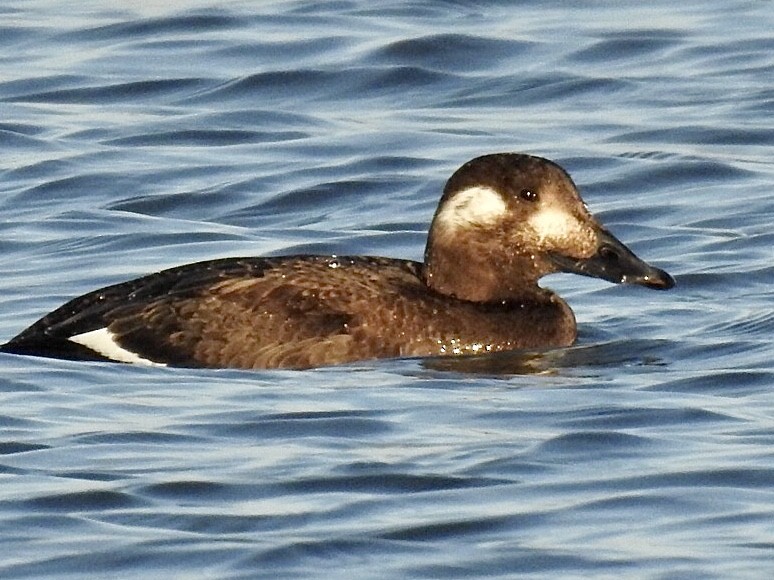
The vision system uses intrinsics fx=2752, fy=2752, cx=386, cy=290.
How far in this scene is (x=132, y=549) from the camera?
7.58 m

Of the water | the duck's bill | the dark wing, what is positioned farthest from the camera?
the duck's bill

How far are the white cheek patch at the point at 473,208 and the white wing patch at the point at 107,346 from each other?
131cm

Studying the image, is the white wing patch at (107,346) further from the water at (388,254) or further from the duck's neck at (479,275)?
the duck's neck at (479,275)

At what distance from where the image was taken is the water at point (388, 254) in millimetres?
7770

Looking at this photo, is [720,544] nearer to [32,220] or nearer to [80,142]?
[32,220]

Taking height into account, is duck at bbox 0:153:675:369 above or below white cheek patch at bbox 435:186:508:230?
below

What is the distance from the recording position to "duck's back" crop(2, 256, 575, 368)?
10258 mm

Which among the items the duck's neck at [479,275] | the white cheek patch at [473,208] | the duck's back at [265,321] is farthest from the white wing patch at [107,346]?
the white cheek patch at [473,208]

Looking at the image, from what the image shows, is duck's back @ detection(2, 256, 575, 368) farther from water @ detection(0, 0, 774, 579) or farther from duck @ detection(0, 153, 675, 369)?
water @ detection(0, 0, 774, 579)

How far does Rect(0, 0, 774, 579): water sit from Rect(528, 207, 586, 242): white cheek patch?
457 millimetres

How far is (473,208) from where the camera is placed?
35.2 ft

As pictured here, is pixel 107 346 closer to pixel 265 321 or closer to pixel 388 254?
pixel 265 321

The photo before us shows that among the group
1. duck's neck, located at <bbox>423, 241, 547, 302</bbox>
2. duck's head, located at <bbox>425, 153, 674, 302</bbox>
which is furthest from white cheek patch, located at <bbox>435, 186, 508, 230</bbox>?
duck's neck, located at <bbox>423, 241, 547, 302</bbox>

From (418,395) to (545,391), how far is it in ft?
1.50
